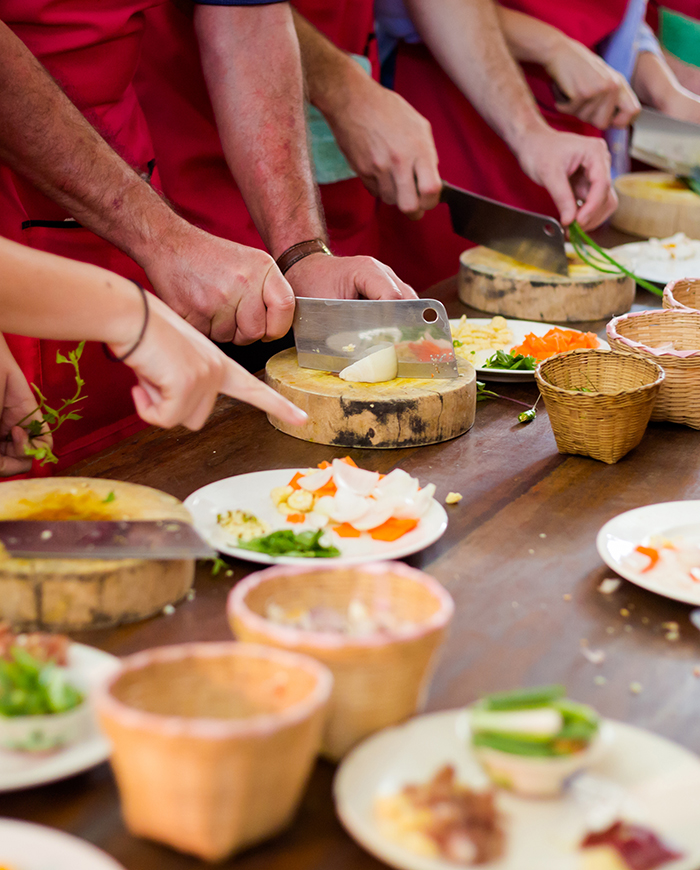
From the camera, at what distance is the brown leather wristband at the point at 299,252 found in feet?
7.30

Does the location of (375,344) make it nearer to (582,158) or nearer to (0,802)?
(0,802)

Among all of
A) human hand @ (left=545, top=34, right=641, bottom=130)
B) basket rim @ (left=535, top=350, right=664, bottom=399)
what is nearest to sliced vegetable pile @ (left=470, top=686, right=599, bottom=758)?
basket rim @ (left=535, top=350, right=664, bottom=399)

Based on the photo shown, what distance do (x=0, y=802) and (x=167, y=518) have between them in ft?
1.54

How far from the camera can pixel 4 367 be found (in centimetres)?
142

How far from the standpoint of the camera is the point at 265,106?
2398 millimetres

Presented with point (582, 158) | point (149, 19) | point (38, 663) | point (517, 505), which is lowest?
point (517, 505)

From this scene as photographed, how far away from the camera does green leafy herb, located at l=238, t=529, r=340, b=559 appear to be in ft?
4.21

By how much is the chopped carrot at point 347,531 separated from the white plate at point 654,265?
5.66 feet

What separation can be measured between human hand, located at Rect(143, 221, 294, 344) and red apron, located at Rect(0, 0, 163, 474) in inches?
10.8

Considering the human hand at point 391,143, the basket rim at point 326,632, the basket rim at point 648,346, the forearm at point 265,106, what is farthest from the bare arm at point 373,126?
the basket rim at point 326,632

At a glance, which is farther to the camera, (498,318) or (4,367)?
(498,318)

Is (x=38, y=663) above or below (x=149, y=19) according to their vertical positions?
below

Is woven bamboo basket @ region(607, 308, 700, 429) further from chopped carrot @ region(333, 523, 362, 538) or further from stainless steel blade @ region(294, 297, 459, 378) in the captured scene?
chopped carrot @ region(333, 523, 362, 538)

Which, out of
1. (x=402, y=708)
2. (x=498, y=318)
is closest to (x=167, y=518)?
(x=402, y=708)
